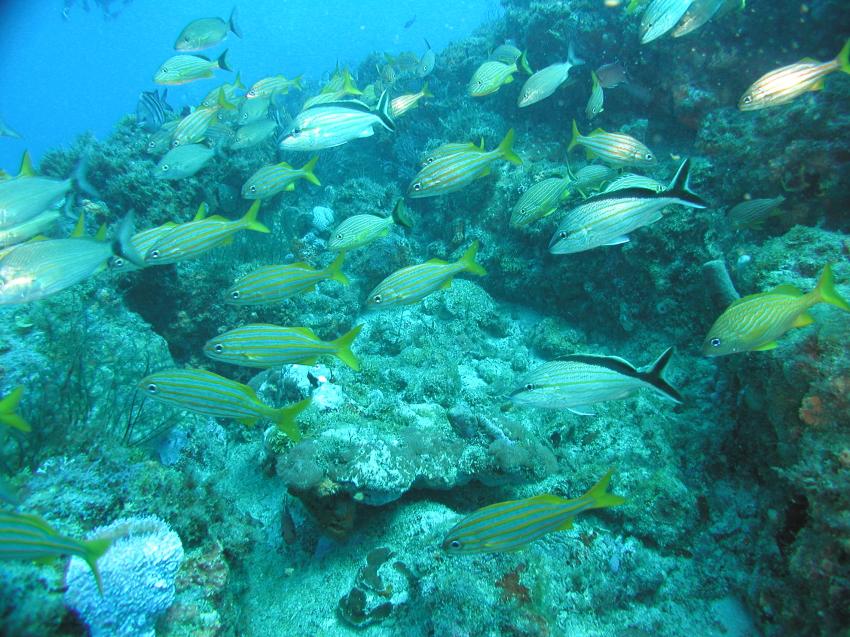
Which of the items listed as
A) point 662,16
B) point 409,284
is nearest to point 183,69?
point 409,284

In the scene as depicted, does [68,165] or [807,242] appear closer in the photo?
[807,242]

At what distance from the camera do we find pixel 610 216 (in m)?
3.48

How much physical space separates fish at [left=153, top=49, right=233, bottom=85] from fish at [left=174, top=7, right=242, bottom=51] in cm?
61

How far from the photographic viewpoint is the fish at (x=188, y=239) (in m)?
3.96

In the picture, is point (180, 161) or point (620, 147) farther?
point (180, 161)

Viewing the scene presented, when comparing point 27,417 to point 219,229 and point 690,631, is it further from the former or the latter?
point 690,631

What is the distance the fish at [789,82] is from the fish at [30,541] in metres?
6.75

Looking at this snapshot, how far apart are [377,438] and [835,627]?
11.6 feet

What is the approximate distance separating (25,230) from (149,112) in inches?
310

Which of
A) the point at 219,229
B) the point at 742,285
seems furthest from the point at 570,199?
the point at 219,229

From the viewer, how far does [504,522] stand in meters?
2.54

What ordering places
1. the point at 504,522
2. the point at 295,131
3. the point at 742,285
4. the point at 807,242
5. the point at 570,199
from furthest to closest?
the point at 570,199, the point at 295,131, the point at 742,285, the point at 807,242, the point at 504,522

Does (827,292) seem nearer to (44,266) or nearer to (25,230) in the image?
(44,266)

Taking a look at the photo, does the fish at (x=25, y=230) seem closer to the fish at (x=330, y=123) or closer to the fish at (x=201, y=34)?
the fish at (x=330, y=123)
